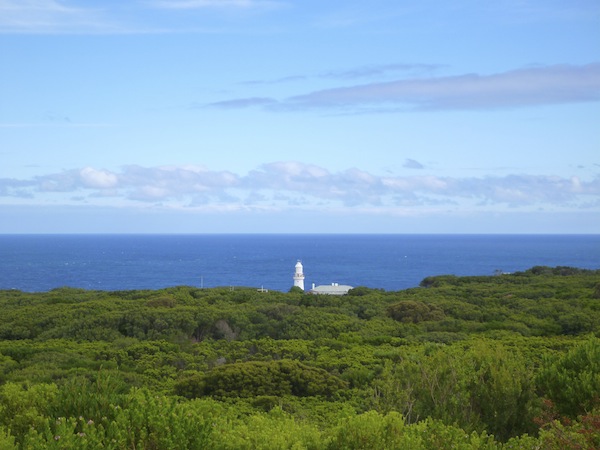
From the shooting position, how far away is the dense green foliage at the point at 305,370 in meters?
7.90

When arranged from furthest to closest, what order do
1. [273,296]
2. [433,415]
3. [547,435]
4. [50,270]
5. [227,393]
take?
1. [50,270]
2. [273,296]
3. [227,393]
4. [433,415]
5. [547,435]

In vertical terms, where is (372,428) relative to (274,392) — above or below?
above

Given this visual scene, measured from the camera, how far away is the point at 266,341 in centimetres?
2169

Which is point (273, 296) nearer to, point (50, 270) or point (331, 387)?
point (331, 387)

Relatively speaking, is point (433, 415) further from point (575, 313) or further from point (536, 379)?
point (575, 313)

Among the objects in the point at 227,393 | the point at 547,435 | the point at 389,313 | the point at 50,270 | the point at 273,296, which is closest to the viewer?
the point at 547,435

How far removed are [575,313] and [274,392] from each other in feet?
45.0

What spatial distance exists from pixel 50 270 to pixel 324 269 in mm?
46603

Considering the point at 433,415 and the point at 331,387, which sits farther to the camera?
the point at 331,387

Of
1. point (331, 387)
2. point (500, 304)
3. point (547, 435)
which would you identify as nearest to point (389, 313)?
point (500, 304)

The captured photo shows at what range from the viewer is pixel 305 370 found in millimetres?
16812

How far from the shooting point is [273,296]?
32.7 m

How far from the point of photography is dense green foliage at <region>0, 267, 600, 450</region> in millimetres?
7902

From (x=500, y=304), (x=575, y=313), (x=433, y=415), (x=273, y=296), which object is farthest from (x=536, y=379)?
(x=273, y=296)
